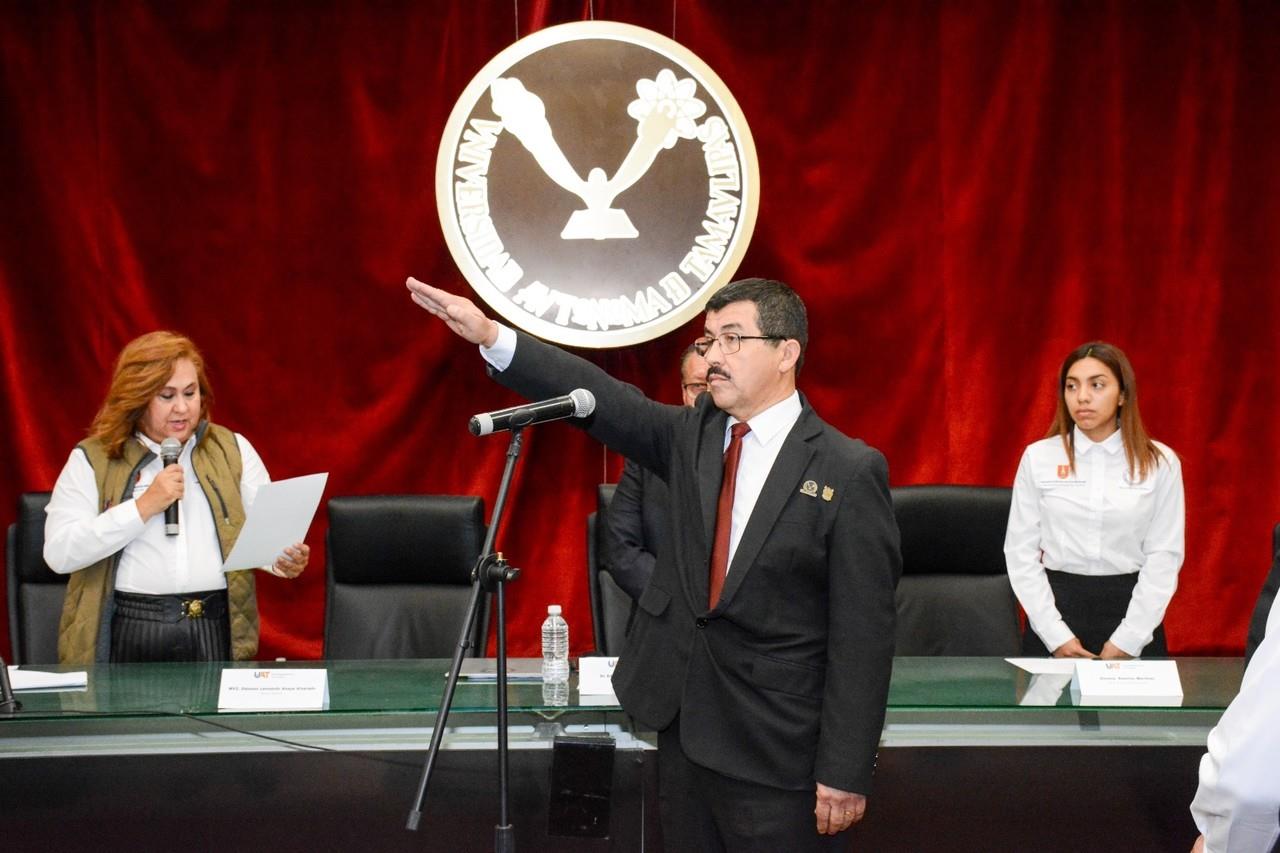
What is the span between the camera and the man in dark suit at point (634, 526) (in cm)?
300

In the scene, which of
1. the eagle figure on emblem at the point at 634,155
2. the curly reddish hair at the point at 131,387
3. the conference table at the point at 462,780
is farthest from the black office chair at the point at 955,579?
the curly reddish hair at the point at 131,387

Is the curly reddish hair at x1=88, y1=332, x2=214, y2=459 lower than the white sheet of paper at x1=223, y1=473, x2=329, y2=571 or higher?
higher

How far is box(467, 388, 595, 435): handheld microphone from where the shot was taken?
1724mm

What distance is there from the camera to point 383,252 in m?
4.32

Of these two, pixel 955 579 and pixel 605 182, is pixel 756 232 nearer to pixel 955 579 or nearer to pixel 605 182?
pixel 605 182

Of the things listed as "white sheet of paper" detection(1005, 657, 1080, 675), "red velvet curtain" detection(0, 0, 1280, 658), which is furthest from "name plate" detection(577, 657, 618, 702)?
"red velvet curtain" detection(0, 0, 1280, 658)

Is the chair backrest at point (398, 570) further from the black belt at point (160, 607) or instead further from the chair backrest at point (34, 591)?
the chair backrest at point (34, 591)

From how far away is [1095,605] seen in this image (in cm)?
323

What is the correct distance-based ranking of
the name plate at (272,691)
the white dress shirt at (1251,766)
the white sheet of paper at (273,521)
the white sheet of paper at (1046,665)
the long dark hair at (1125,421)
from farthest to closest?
1. the long dark hair at (1125,421)
2. the white sheet of paper at (273,521)
3. the white sheet of paper at (1046,665)
4. the name plate at (272,691)
5. the white dress shirt at (1251,766)

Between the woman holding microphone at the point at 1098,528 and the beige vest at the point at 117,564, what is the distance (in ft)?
6.68

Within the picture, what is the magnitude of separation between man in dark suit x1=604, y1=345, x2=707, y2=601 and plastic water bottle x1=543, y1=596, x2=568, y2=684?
354 millimetres

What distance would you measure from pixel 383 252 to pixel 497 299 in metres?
0.58

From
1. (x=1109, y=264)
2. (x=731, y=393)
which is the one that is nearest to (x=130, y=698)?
(x=731, y=393)

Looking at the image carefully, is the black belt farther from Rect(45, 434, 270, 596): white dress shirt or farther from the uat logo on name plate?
the uat logo on name plate
